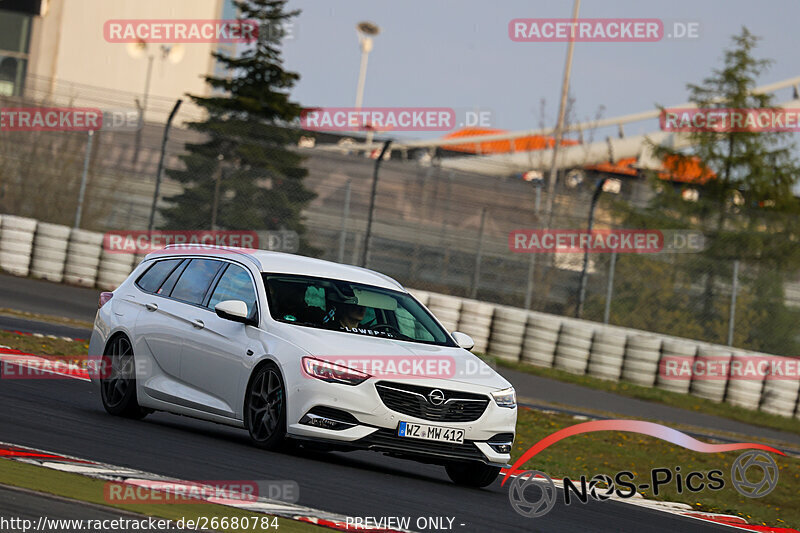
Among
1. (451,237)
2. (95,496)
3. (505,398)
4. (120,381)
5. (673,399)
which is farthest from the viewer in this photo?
(451,237)

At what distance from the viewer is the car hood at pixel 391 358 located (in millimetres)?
9078

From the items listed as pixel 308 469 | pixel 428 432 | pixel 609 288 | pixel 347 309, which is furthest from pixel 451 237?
pixel 308 469

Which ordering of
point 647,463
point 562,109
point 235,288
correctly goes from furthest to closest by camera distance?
point 562,109 → point 647,463 → point 235,288

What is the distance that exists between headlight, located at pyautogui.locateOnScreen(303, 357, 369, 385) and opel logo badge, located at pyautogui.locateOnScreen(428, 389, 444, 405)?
0.47m

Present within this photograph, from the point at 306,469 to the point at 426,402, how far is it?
0.98 m

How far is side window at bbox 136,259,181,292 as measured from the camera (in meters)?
11.1

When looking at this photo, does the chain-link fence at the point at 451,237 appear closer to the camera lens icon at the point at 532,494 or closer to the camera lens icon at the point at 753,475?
the camera lens icon at the point at 753,475

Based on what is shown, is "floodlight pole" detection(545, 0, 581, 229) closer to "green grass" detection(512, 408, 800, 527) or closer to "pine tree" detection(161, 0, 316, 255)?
"pine tree" detection(161, 0, 316, 255)

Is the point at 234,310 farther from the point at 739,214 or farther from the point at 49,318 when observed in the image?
the point at 739,214

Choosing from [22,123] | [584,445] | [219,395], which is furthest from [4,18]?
[219,395]

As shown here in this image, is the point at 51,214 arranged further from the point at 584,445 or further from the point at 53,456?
the point at 53,456

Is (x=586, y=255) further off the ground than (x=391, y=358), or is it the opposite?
(x=586, y=255)

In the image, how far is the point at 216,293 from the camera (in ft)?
33.9

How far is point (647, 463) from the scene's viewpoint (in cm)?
1387
